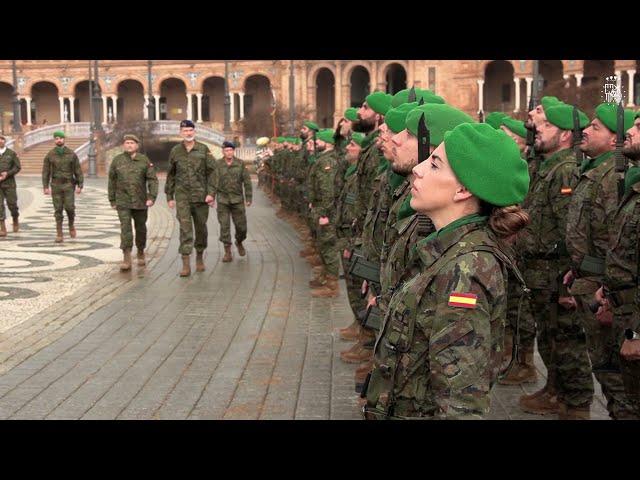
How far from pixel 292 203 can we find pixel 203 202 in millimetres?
8341

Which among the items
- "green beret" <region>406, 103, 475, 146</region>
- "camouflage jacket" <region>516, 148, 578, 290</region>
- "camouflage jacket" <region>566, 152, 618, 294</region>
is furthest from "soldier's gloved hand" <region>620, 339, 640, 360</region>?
"camouflage jacket" <region>516, 148, 578, 290</region>

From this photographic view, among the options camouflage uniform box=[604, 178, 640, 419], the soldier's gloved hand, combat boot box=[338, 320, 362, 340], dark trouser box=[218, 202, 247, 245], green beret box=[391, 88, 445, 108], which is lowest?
combat boot box=[338, 320, 362, 340]

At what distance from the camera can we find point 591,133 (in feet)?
19.1

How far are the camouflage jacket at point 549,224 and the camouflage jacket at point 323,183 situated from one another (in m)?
5.11

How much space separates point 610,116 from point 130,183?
8841 mm

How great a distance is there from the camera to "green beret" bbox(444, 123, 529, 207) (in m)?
2.87

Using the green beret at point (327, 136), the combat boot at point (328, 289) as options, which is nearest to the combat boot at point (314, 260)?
the green beret at point (327, 136)

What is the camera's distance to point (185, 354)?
25.8 ft

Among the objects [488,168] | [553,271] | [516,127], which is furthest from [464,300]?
[516,127]

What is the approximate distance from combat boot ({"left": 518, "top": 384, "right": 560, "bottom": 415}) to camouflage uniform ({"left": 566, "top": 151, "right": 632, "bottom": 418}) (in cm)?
88

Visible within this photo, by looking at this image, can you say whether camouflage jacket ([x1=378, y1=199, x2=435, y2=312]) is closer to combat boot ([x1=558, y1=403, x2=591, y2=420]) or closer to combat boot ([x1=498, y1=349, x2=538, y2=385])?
combat boot ([x1=558, y1=403, x2=591, y2=420])

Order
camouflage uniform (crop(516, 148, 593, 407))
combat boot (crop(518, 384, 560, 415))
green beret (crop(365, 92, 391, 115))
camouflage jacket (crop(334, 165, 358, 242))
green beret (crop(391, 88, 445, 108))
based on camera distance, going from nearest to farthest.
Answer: camouflage uniform (crop(516, 148, 593, 407)) → combat boot (crop(518, 384, 560, 415)) → green beret (crop(391, 88, 445, 108)) → green beret (crop(365, 92, 391, 115)) → camouflage jacket (crop(334, 165, 358, 242))

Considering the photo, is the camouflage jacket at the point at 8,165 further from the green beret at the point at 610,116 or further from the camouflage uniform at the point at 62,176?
the green beret at the point at 610,116
